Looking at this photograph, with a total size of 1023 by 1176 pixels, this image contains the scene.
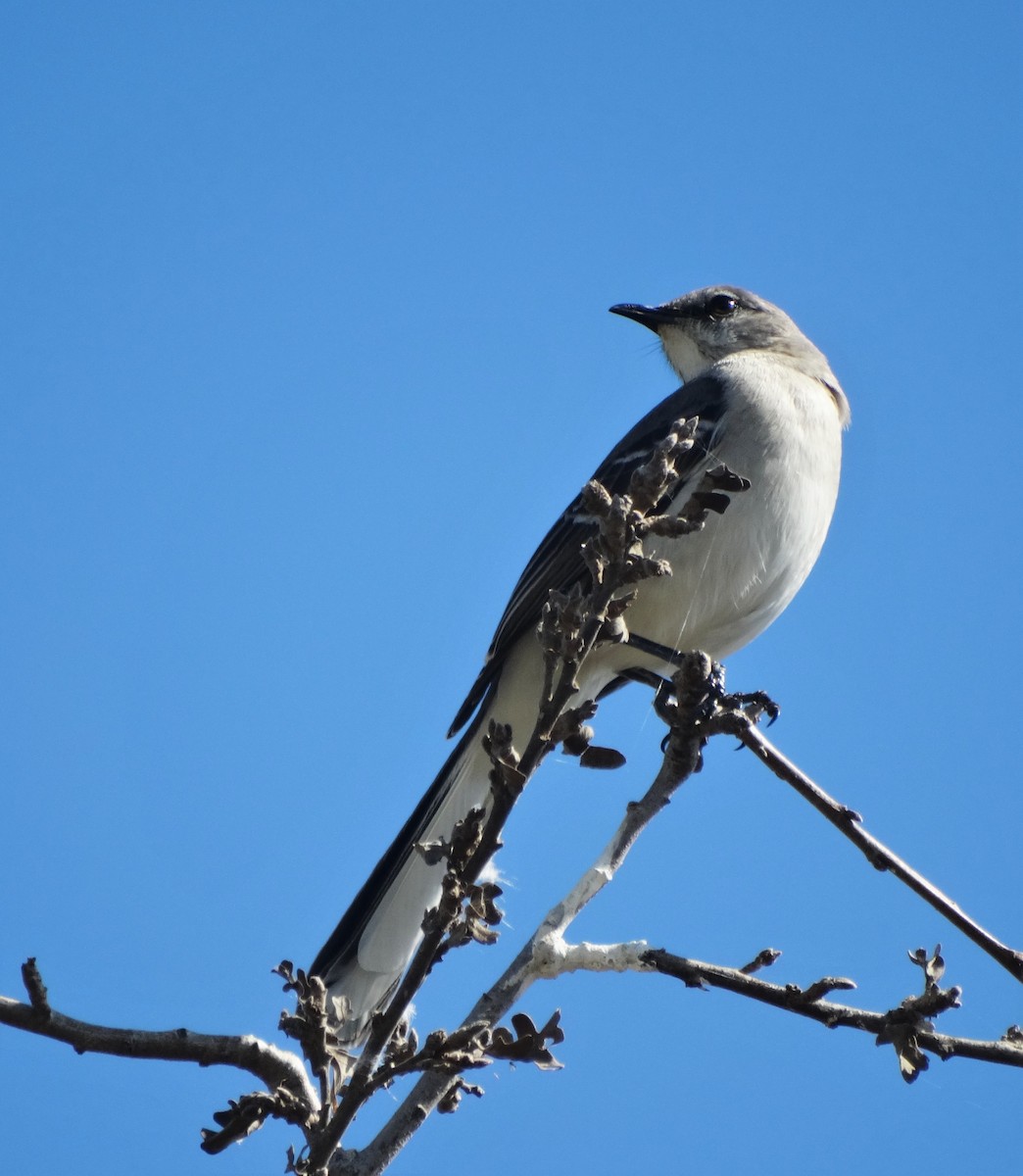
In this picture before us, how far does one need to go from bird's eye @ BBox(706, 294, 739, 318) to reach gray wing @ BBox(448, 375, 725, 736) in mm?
1417

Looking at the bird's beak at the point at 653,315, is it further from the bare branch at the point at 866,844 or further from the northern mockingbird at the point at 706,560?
the bare branch at the point at 866,844

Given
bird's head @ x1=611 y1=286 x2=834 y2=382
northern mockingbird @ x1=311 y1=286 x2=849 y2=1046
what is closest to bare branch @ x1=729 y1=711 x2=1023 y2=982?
northern mockingbird @ x1=311 y1=286 x2=849 y2=1046

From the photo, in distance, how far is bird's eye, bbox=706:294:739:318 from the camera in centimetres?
704

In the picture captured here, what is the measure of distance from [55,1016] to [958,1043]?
5.44 feet

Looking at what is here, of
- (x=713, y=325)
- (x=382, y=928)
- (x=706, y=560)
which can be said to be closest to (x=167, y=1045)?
(x=382, y=928)

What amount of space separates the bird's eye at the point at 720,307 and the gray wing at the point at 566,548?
142cm

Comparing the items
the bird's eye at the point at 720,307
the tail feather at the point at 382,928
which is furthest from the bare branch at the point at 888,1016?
the bird's eye at the point at 720,307

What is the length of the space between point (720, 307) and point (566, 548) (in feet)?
8.16

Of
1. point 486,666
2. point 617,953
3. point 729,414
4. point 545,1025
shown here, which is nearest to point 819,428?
point 729,414

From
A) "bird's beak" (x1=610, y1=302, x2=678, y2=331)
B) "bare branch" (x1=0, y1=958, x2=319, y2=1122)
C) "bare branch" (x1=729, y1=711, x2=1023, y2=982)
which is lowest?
"bare branch" (x1=0, y1=958, x2=319, y2=1122)

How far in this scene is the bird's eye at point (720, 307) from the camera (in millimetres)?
7039

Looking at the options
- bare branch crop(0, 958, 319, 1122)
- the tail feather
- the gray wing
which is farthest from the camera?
the gray wing

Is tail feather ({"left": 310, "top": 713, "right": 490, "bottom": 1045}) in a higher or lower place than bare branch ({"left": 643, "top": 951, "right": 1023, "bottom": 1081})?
higher

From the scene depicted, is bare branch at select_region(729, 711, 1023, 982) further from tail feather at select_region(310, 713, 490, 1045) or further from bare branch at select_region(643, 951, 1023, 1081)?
tail feather at select_region(310, 713, 490, 1045)
